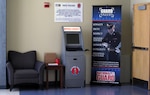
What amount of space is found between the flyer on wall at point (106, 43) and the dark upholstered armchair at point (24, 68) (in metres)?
1.60

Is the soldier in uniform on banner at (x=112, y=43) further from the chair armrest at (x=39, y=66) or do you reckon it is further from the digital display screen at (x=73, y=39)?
the chair armrest at (x=39, y=66)

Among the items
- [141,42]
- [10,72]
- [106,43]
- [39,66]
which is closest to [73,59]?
[39,66]

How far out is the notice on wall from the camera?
27.9 feet

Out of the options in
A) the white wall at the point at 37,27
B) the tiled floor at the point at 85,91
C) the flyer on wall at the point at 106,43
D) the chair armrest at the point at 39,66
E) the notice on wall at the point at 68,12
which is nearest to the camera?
the tiled floor at the point at 85,91

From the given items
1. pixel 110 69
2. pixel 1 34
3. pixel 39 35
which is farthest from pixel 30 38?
pixel 110 69

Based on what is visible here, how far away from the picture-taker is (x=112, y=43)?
841 cm

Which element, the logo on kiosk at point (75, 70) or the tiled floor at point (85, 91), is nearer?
Answer: the tiled floor at point (85, 91)

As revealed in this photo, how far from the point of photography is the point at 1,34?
788cm

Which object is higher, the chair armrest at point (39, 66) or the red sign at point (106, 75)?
the chair armrest at point (39, 66)

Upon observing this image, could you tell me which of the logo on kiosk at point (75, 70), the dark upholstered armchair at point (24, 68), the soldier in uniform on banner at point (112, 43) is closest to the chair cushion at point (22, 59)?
the dark upholstered armchair at point (24, 68)

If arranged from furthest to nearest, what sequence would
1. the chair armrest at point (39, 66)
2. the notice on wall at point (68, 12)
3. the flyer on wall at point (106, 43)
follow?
the notice on wall at point (68, 12) < the flyer on wall at point (106, 43) < the chair armrest at point (39, 66)

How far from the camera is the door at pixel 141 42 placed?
785cm

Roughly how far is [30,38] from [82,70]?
167 cm

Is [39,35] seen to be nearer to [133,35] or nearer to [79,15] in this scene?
[79,15]
